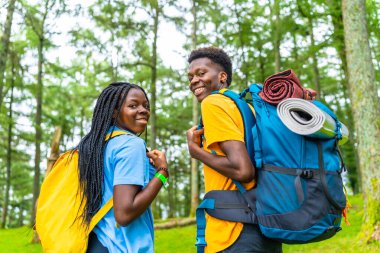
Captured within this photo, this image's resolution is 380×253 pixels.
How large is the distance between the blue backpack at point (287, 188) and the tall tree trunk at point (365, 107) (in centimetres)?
504

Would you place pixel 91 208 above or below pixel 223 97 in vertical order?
below

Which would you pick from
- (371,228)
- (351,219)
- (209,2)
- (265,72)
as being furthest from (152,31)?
(371,228)

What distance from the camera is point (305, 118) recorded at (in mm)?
2047

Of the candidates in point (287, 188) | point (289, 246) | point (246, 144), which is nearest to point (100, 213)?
point (246, 144)

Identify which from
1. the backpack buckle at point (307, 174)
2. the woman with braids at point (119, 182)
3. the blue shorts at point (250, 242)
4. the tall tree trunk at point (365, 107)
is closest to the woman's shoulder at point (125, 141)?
the woman with braids at point (119, 182)

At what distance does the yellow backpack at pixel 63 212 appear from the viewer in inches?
78.6

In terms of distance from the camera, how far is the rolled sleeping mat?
6.42 ft

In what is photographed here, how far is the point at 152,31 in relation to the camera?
52.1 feet

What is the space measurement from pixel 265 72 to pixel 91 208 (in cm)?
1669

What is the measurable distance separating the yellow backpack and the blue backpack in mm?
681

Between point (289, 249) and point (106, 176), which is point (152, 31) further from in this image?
point (106, 176)

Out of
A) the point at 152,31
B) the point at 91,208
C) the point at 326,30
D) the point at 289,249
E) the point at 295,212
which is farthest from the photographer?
the point at 152,31

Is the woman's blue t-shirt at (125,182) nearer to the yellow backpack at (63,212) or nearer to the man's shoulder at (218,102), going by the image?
the yellow backpack at (63,212)

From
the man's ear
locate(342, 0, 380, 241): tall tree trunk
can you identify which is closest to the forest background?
locate(342, 0, 380, 241): tall tree trunk
